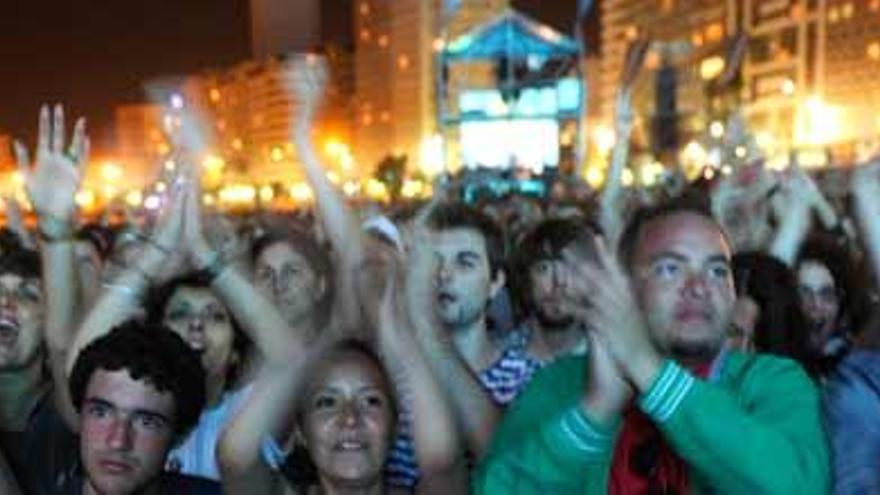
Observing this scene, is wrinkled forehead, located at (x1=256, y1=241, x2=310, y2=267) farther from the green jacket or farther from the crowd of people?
the green jacket

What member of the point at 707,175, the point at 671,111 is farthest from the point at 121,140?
the point at 707,175

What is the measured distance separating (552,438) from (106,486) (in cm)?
112

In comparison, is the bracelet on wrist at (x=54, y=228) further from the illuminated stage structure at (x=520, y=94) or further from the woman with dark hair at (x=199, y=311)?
the illuminated stage structure at (x=520, y=94)

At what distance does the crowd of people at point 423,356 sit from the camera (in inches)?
118

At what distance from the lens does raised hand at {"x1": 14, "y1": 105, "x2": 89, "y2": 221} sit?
15.3ft

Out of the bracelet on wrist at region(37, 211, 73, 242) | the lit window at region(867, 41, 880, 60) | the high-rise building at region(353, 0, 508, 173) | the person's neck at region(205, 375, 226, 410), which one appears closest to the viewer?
the bracelet on wrist at region(37, 211, 73, 242)

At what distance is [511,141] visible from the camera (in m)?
52.9

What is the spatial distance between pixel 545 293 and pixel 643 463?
2.44 m

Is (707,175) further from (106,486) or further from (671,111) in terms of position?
(671,111)

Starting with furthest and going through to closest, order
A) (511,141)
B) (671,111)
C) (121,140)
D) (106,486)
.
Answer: (121,140) < (671,111) < (511,141) < (106,486)

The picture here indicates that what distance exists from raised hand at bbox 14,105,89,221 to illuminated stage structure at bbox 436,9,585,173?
43302mm

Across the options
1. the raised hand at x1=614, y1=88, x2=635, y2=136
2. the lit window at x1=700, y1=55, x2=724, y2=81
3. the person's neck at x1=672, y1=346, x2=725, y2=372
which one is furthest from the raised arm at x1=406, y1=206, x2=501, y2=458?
the lit window at x1=700, y1=55, x2=724, y2=81

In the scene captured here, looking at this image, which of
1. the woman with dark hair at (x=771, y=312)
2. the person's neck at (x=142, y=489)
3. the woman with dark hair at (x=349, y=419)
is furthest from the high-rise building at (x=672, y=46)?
the person's neck at (x=142, y=489)

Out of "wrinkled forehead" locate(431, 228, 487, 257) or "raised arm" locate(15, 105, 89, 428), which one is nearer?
"raised arm" locate(15, 105, 89, 428)
